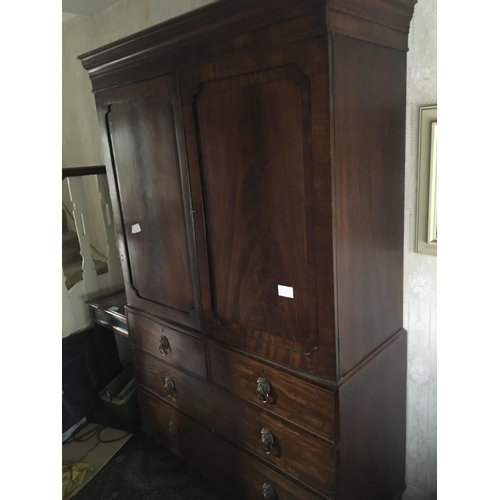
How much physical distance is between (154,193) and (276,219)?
1.84ft

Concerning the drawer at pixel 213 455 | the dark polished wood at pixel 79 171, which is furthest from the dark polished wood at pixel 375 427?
the dark polished wood at pixel 79 171

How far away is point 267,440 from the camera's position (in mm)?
1345

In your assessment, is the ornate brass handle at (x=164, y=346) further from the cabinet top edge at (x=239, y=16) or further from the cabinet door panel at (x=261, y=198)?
the cabinet top edge at (x=239, y=16)

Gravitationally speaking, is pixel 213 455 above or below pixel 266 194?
below

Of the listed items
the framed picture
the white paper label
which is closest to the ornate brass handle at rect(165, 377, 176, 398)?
the white paper label

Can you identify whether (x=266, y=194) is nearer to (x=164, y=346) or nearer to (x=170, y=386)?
(x=164, y=346)

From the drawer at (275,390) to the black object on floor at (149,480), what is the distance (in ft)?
2.09

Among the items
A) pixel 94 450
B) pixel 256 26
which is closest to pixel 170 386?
pixel 94 450

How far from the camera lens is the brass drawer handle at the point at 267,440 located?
1342 millimetres
